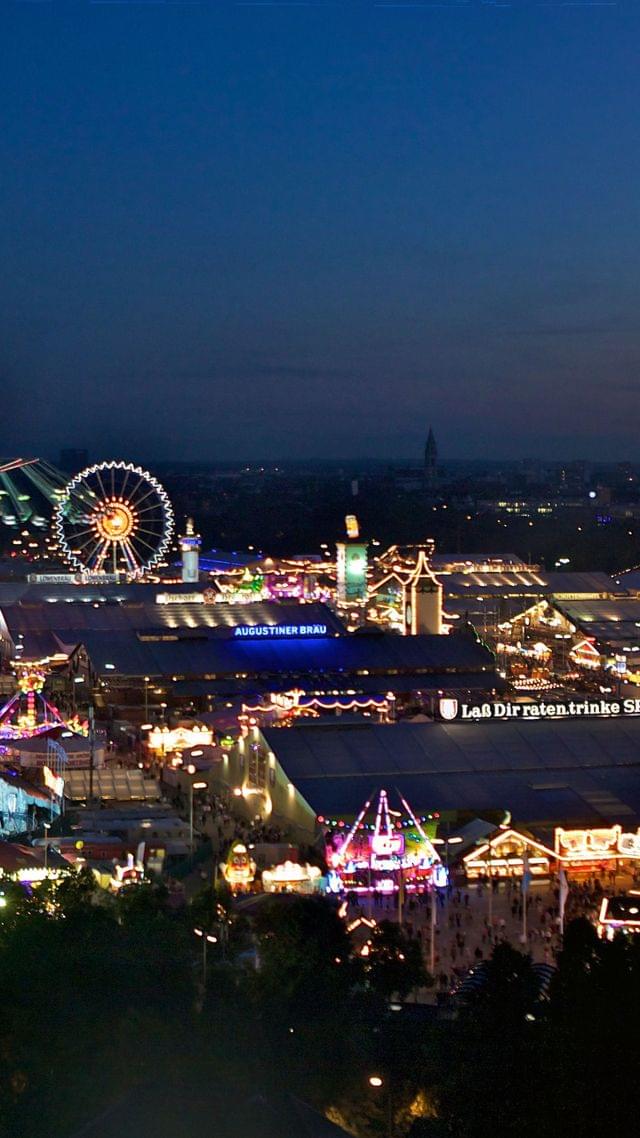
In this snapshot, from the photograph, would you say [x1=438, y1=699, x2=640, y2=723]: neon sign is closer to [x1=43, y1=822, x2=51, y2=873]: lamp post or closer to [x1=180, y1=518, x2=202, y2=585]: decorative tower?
[x1=43, y1=822, x2=51, y2=873]: lamp post

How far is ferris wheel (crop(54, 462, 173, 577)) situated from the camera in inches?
1625

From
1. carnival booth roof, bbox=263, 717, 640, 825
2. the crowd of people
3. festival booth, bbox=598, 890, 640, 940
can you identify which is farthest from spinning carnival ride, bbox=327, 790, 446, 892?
festival booth, bbox=598, 890, 640, 940

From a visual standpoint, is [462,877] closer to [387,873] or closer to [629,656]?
[387,873]

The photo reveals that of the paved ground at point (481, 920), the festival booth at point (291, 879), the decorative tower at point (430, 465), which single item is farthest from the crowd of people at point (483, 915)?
the decorative tower at point (430, 465)

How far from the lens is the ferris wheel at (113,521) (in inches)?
1625

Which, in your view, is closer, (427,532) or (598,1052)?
(598,1052)

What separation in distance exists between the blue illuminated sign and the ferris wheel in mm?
9625

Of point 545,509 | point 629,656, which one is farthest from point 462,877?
point 545,509

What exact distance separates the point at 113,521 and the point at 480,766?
22.5m

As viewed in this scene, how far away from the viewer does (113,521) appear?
41594 millimetres

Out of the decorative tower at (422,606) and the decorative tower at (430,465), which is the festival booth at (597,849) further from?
the decorative tower at (430,465)

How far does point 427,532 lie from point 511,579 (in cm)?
4015

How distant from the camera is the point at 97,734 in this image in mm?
24344

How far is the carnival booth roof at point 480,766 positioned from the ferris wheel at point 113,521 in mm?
20196
